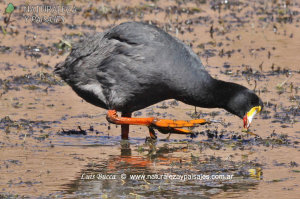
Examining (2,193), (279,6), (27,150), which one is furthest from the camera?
(279,6)

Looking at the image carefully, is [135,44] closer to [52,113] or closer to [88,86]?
[88,86]

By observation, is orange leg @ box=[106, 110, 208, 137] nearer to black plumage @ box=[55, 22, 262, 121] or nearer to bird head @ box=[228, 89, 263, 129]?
black plumage @ box=[55, 22, 262, 121]

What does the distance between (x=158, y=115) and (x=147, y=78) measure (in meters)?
2.23

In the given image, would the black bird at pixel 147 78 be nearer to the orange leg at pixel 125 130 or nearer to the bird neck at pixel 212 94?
the bird neck at pixel 212 94

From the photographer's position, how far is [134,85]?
8.40m

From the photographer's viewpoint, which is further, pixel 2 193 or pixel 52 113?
pixel 52 113

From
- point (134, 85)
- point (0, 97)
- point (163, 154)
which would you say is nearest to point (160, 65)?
point (134, 85)

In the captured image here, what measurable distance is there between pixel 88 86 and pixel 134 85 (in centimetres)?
72

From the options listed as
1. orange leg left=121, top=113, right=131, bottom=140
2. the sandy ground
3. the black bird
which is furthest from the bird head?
orange leg left=121, top=113, right=131, bottom=140

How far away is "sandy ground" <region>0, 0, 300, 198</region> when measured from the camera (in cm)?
704

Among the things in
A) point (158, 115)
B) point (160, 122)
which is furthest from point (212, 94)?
point (158, 115)

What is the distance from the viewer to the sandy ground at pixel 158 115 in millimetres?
7039

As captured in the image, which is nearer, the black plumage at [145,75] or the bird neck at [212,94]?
the black plumage at [145,75]

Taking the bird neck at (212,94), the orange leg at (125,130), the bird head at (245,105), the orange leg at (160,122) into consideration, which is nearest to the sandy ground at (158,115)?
the orange leg at (125,130)
